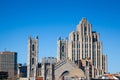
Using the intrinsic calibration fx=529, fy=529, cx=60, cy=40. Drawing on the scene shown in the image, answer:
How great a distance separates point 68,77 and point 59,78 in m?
10.1

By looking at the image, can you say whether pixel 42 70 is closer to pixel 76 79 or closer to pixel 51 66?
pixel 51 66

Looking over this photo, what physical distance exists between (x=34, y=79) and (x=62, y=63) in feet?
52.6

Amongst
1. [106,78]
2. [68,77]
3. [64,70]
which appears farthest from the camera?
[64,70]

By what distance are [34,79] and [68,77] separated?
12018mm

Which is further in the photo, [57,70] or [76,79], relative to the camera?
[57,70]

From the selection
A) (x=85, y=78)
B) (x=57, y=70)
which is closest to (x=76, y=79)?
(x=85, y=78)

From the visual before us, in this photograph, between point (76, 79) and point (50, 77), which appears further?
point (50, 77)

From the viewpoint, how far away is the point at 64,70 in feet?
649

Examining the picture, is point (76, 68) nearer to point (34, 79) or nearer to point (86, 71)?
point (86, 71)

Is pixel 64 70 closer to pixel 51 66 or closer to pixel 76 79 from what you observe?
pixel 51 66

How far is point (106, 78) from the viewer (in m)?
174

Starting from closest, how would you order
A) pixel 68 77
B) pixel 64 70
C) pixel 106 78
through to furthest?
pixel 106 78 < pixel 68 77 < pixel 64 70

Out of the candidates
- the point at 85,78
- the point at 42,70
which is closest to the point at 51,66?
the point at 42,70

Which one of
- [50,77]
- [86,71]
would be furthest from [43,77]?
[86,71]
